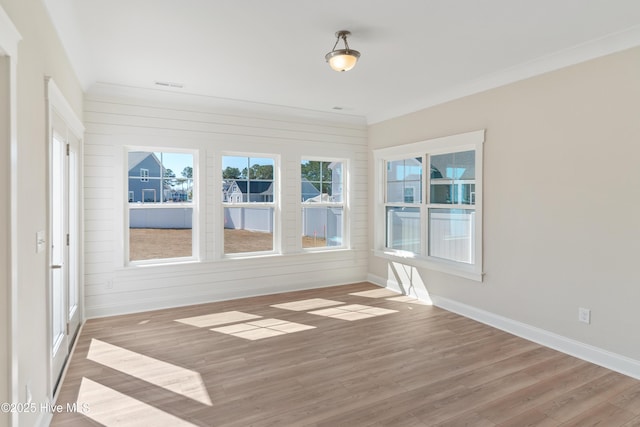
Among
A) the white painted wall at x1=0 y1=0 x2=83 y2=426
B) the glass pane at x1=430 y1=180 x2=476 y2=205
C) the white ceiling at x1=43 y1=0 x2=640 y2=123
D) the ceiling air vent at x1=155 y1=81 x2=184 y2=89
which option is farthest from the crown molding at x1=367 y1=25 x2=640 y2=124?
the white painted wall at x1=0 y1=0 x2=83 y2=426

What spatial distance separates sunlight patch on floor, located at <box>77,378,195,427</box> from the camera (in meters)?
2.39

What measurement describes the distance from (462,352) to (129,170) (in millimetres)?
4511

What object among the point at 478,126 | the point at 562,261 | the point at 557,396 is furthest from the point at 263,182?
the point at 557,396

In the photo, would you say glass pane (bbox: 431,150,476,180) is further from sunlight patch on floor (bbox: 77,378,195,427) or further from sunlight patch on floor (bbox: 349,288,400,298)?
sunlight patch on floor (bbox: 77,378,195,427)

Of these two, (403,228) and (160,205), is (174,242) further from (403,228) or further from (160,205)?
(403,228)

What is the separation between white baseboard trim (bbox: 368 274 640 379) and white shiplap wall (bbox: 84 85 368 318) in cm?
204

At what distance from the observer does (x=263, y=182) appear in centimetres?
562

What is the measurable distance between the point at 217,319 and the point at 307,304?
49.3 inches

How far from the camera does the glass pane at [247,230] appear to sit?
5.38 m

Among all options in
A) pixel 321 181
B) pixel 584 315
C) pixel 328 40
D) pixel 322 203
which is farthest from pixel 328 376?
pixel 321 181

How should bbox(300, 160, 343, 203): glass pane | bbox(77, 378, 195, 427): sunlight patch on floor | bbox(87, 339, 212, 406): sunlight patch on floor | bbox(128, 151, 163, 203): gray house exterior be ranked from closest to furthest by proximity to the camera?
bbox(77, 378, 195, 427): sunlight patch on floor
bbox(87, 339, 212, 406): sunlight patch on floor
bbox(128, 151, 163, 203): gray house exterior
bbox(300, 160, 343, 203): glass pane

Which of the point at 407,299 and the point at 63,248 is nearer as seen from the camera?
the point at 63,248

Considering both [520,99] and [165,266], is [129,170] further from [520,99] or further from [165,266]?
[520,99]

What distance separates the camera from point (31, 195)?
2123 mm
